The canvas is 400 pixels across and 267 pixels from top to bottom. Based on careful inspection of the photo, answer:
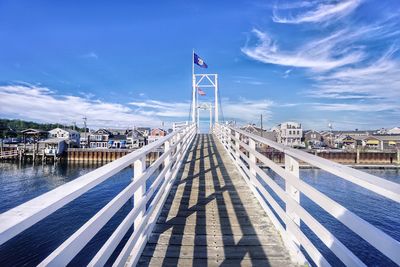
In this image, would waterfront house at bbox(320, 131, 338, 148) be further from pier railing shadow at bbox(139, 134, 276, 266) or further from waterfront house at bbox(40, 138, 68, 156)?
pier railing shadow at bbox(139, 134, 276, 266)

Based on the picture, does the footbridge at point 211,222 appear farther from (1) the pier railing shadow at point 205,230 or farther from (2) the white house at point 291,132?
(2) the white house at point 291,132

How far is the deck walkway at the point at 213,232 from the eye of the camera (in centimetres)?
254

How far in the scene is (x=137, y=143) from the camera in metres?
58.4

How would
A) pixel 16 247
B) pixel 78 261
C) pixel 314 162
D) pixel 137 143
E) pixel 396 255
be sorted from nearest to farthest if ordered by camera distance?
1. pixel 396 255
2. pixel 314 162
3. pixel 78 261
4. pixel 16 247
5. pixel 137 143

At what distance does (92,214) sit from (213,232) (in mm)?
14135

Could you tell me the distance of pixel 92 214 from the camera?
49.7ft

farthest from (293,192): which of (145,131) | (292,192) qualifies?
(145,131)

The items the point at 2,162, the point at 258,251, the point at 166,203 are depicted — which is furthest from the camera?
the point at 2,162

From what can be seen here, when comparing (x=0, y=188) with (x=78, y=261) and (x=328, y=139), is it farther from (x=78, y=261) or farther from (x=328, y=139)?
(x=328, y=139)

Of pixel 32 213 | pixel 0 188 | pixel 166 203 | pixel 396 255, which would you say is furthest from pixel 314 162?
pixel 0 188

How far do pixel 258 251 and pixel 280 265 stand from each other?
30 cm

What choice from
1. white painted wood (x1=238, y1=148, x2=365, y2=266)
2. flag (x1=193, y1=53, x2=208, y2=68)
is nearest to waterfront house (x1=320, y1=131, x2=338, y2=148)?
flag (x1=193, y1=53, x2=208, y2=68)

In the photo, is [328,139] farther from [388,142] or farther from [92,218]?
[92,218]

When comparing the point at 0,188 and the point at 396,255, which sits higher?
the point at 396,255
